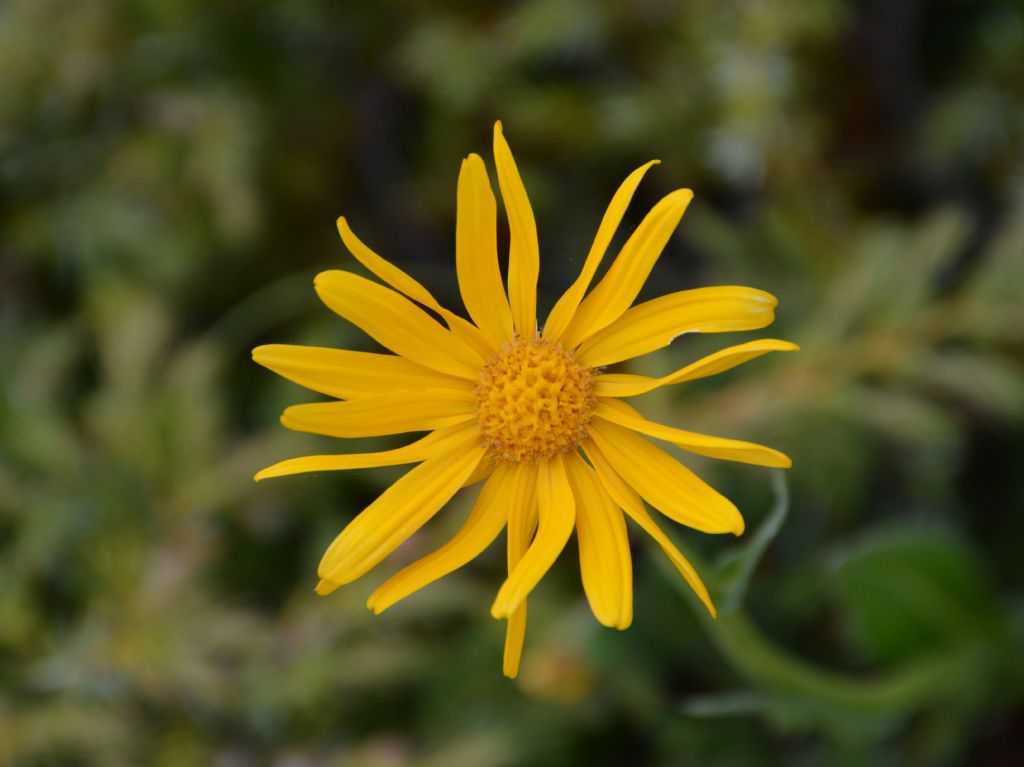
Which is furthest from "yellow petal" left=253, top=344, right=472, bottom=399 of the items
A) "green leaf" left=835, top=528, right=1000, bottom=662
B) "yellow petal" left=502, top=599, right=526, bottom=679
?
"green leaf" left=835, top=528, right=1000, bottom=662

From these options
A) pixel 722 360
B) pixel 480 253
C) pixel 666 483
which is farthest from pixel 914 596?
pixel 480 253

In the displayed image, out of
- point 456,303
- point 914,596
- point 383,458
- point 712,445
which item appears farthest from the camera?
point 456,303

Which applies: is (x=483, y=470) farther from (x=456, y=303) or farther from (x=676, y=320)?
(x=456, y=303)

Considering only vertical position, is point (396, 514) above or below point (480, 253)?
below

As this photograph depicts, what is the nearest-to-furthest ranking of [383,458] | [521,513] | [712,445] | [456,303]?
[712,445] → [383,458] → [521,513] → [456,303]

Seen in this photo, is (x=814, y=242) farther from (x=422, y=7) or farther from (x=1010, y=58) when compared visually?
(x=422, y=7)

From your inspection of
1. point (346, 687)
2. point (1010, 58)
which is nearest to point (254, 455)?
point (346, 687)

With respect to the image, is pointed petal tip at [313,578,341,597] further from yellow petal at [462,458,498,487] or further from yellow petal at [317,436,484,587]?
yellow petal at [462,458,498,487]

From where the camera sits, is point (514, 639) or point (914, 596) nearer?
point (514, 639)
